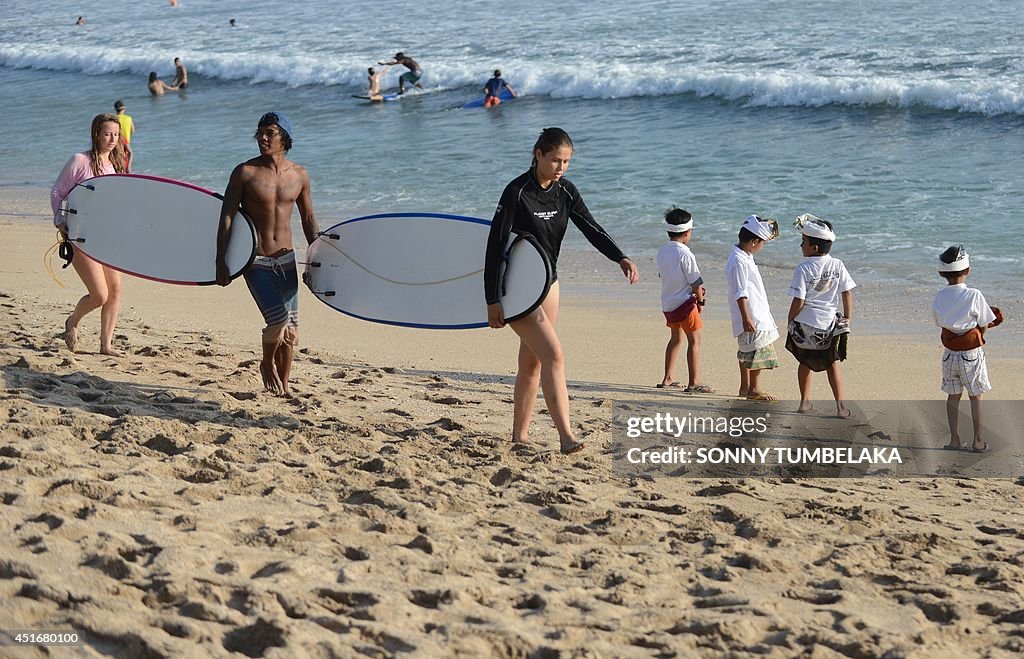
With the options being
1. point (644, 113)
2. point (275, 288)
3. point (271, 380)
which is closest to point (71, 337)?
point (271, 380)

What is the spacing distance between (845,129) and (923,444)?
12586 mm

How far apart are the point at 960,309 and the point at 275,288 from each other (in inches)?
143

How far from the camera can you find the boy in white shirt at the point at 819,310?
660 centimetres

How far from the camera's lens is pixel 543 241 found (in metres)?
5.21

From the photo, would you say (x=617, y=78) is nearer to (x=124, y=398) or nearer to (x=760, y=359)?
(x=760, y=359)

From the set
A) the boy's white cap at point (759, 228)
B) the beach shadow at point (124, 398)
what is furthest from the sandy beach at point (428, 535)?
the boy's white cap at point (759, 228)

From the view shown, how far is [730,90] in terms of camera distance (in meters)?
21.2

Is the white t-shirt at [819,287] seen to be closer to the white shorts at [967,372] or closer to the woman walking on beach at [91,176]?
the white shorts at [967,372]

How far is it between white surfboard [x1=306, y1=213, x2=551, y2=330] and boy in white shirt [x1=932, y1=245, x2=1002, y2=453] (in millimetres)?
2486

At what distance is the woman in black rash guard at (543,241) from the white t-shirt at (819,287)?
1.63 meters

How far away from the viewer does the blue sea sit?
12555 mm

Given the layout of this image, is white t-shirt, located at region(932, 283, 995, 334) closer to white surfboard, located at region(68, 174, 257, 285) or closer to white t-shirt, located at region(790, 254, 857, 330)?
white t-shirt, located at region(790, 254, 857, 330)

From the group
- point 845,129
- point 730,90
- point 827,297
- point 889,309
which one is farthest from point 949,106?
point 827,297

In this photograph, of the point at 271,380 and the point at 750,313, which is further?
A: the point at 750,313
